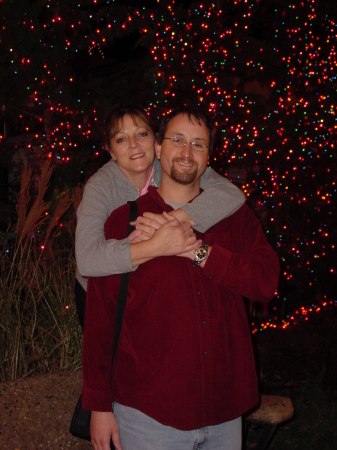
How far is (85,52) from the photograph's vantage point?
878 centimetres

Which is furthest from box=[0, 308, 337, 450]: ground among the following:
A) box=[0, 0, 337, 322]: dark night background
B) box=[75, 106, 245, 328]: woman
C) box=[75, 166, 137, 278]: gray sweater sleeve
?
box=[75, 166, 137, 278]: gray sweater sleeve

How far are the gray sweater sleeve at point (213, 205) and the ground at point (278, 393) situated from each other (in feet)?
5.58

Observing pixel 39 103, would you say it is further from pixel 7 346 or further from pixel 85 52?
pixel 7 346

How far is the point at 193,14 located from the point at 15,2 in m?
2.01

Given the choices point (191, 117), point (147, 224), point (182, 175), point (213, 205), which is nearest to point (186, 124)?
point (191, 117)

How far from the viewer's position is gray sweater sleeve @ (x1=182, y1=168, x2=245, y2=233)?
243 cm

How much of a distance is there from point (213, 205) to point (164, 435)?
3.01 ft

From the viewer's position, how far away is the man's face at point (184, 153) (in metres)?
2.49

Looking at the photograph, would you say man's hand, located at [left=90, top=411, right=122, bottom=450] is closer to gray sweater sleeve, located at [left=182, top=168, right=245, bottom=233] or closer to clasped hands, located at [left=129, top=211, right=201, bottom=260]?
clasped hands, located at [left=129, top=211, right=201, bottom=260]

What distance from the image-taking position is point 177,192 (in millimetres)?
2582

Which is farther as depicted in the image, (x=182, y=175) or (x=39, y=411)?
(x=39, y=411)

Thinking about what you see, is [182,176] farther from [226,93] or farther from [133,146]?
[226,93]

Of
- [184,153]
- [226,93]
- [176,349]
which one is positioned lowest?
Result: [176,349]

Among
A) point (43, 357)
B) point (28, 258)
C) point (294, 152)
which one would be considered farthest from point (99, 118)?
point (43, 357)
